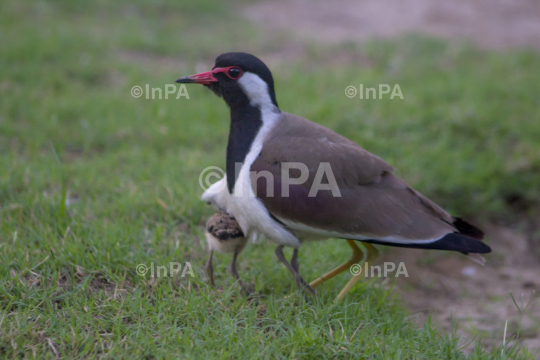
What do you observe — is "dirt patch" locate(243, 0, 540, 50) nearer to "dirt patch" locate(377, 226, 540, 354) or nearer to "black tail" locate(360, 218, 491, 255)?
"dirt patch" locate(377, 226, 540, 354)

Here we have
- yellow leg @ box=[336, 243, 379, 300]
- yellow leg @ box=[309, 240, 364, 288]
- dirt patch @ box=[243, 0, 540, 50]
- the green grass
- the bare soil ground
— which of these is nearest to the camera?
the green grass

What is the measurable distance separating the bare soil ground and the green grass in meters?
0.52

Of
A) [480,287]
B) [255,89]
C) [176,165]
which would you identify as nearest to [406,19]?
[480,287]

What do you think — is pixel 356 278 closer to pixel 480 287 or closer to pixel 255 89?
pixel 255 89

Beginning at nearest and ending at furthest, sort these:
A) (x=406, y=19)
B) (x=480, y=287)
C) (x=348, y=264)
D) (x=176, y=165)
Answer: (x=348, y=264) → (x=480, y=287) → (x=176, y=165) → (x=406, y=19)

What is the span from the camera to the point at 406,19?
9.38 meters

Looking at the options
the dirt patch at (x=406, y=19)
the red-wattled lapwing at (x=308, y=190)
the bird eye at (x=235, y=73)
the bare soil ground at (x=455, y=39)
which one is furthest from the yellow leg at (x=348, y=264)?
the dirt patch at (x=406, y=19)

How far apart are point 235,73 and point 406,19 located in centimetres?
685

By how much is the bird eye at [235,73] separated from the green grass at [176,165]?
1.23 m

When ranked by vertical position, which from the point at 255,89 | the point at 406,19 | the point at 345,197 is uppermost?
the point at 406,19

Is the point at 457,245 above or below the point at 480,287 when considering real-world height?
above

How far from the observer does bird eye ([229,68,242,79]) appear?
3488 mm

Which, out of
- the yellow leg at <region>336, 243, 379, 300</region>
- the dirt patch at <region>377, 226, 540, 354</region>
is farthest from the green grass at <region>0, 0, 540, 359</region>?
the dirt patch at <region>377, 226, 540, 354</region>

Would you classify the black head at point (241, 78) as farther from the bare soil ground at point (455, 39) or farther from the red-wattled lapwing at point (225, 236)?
the bare soil ground at point (455, 39)
